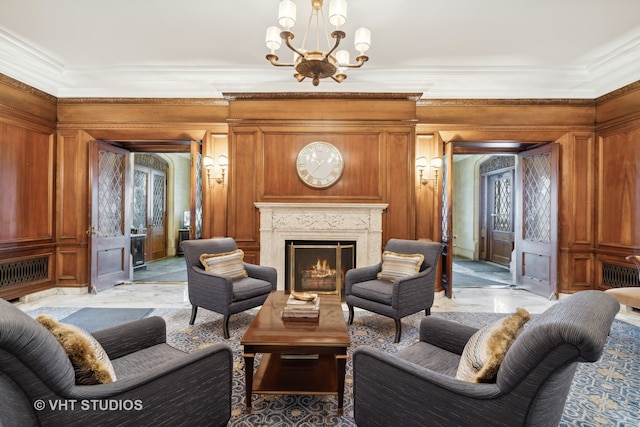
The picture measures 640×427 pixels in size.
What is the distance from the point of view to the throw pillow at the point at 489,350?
3.79 ft

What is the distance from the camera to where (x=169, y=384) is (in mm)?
1278

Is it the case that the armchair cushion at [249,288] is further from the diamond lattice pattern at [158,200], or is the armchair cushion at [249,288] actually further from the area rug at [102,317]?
the diamond lattice pattern at [158,200]

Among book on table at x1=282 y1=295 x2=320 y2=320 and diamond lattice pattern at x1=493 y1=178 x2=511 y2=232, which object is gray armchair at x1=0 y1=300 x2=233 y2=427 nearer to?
book on table at x1=282 y1=295 x2=320 y2=320

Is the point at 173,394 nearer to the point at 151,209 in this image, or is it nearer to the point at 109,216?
the point at 109,216

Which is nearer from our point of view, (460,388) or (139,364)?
(460,388)

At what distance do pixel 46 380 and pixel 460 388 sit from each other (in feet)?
4.83

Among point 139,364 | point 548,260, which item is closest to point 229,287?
point 139,364

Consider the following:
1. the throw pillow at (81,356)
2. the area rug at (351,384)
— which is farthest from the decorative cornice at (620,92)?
the throw pillow at (81,356)

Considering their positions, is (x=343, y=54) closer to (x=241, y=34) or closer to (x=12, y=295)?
(x=241, y=34)

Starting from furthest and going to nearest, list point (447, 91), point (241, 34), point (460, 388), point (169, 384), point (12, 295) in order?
point (447, 91)
point (12, 295)
point (241, 34)
point (169, 384)
point (460, 388)

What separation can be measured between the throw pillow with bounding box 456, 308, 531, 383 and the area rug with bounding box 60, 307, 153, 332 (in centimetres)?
359

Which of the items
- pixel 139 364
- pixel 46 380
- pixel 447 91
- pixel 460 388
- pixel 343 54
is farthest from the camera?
pixel 447 91

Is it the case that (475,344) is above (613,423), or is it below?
above

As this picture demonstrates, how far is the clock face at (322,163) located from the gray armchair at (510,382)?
311 cm
